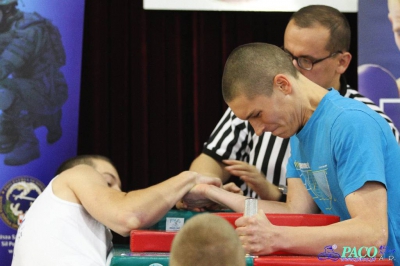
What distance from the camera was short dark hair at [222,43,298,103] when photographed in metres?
2.23

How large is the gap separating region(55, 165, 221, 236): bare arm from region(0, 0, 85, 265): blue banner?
3.04ft

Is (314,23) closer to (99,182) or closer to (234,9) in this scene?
(234,9)

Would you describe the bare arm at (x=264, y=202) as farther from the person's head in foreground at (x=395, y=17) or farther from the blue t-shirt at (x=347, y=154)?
the person's head in foreground at (x=395, y=17)

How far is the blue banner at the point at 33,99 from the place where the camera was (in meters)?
3.42

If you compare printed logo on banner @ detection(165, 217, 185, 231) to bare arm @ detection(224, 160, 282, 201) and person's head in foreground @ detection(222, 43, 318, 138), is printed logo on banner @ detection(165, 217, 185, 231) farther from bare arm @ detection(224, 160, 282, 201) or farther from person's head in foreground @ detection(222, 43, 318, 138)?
bare arm @ detection(224, 160, 282, 201)

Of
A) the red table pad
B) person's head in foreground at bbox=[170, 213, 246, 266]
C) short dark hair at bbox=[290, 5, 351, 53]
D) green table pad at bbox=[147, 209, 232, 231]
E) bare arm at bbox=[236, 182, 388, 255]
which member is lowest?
green table pad at bbox=[147, 209, 232, 231]

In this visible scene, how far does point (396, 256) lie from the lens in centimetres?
214

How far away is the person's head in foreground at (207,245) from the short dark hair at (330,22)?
2.07m

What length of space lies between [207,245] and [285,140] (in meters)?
2.20

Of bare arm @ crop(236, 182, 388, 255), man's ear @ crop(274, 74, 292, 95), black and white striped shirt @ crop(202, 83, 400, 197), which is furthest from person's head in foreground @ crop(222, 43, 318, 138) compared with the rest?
black and white striped shirt @ crop(202, 83, 400, 197)

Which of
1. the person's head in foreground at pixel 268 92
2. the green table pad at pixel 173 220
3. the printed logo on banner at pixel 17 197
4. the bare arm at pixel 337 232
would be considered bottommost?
the printed logo on banner at pixel 17 197

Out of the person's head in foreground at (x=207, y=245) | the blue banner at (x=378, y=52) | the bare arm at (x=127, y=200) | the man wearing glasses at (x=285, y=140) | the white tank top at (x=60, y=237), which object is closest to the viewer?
the person's head in foreground at (x=207, y=245)

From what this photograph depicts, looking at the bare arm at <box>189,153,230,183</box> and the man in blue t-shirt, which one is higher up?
the man in blue t-shirt

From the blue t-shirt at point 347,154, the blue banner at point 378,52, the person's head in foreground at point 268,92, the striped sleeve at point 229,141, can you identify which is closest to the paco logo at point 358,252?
the blue t-shirt at point 347,154
